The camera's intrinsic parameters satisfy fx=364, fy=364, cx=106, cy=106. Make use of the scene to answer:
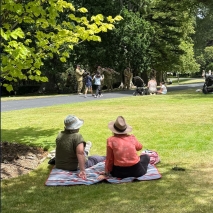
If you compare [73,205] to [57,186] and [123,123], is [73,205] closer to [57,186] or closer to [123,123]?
[57,186]

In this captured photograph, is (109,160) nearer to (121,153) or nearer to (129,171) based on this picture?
(121,153)

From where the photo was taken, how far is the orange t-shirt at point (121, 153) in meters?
5.95

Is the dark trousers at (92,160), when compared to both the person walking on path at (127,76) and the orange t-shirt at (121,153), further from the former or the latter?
the person walking on path at (127,76)

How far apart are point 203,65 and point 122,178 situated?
74.9 metres

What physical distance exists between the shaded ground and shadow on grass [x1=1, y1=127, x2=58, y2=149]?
23.0 inches

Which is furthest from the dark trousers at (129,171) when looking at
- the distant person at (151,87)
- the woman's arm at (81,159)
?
the distant person at (151,87)

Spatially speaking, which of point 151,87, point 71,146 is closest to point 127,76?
point 151,87

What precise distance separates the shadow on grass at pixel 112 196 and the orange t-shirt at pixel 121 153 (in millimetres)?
362

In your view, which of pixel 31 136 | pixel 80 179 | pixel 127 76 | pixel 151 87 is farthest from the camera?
pixel 127 76

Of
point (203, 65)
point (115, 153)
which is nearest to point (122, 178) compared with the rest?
point (115, 153)

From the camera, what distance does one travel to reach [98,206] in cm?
480

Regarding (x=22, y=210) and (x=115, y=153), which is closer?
(x=22, y=210)

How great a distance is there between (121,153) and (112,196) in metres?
0.93

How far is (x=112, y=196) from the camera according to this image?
17.0 feet
